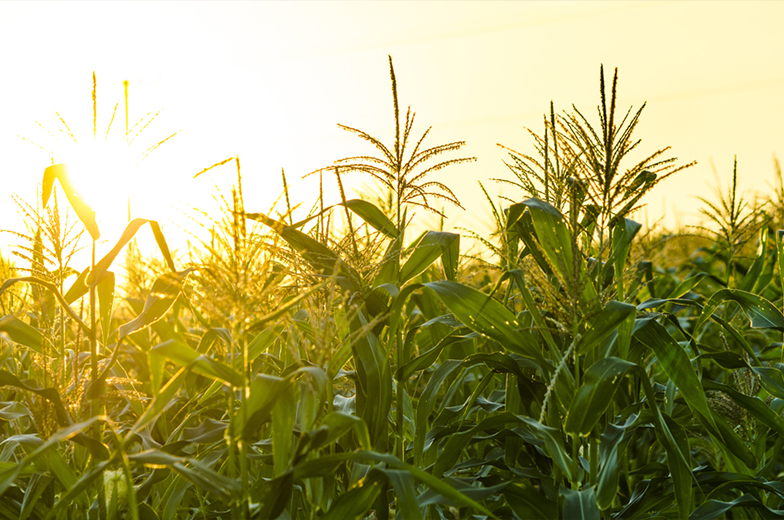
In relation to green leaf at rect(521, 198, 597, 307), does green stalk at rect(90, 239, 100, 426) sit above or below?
below

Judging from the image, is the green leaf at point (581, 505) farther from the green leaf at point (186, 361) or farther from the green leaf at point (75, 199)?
the green leaf at point (75, 199)

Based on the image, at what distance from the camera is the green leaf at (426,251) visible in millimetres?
1760

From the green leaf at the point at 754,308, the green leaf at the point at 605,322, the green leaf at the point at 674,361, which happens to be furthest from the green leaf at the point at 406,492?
the green leaf at the point at 754,308

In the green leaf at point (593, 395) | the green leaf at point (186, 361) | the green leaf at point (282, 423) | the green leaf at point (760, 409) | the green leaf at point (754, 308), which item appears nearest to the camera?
the green leaf at point (186, 361)

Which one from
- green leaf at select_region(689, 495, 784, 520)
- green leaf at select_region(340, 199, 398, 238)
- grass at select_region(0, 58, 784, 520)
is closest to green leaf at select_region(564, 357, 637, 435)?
grass at select_region(0, 58, 784, 520)

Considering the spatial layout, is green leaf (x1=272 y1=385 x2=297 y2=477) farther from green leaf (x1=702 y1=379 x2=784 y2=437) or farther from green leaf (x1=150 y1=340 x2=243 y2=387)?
green leaf (x1=702 y1=379 x2=784 y2=437)

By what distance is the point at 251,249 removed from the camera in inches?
51.4

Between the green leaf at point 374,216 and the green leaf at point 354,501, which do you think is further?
the green leaf at point 374,216

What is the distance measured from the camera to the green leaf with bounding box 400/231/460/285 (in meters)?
1.76

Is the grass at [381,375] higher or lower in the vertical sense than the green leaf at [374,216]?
lower

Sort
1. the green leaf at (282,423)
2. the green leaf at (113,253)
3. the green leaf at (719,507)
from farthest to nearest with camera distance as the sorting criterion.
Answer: the green leaf at (719,507)
the green leaf at (113,253)
the green leaf at (282,423)

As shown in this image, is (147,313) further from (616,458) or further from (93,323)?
(616,458)

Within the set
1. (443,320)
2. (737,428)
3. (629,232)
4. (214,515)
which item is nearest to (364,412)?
(443,320)

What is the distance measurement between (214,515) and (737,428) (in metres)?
1.96
